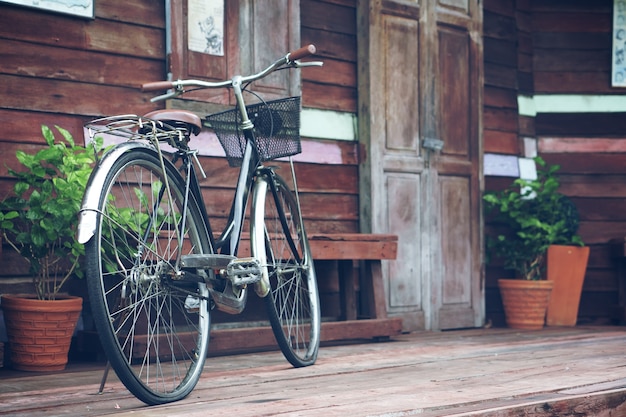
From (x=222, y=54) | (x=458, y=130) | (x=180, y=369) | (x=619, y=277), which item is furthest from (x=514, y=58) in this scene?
(x=180, y=369)

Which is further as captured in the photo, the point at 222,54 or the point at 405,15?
the point at 405,15

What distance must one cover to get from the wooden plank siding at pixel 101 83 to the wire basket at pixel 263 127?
0.99m

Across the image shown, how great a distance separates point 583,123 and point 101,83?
3.81 metres

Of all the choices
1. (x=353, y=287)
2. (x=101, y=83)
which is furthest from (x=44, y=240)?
(x=353, y=287)

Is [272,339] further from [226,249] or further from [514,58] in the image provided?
[514,58]

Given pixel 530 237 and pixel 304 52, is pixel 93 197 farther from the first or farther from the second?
pixel 530 237

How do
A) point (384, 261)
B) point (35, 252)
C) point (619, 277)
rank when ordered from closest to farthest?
point (35, 252) → point (384, 261) → point (619, 277)

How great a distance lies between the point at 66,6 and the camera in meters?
4.06

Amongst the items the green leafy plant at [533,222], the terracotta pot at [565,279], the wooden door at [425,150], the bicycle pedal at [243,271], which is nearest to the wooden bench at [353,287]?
the wooden door at [425,150]

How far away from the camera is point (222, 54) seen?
4656 mm

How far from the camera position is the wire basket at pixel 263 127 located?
340 cm

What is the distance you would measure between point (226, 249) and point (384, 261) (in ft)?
7.48

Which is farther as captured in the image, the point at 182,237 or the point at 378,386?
the point at 378,386

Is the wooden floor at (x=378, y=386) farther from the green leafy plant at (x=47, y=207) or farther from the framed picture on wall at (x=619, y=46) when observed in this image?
the framed picture on wall at (x=619, y=46)
